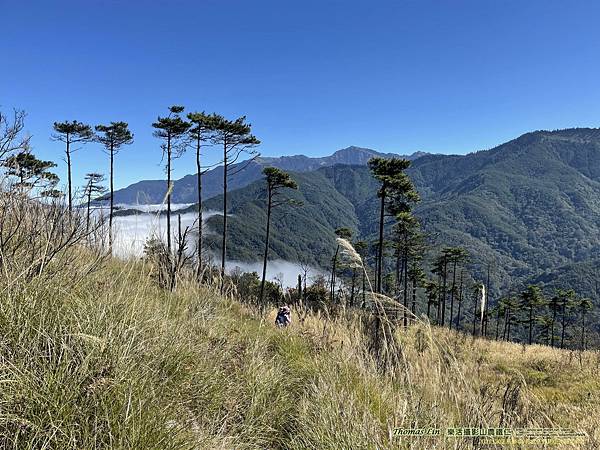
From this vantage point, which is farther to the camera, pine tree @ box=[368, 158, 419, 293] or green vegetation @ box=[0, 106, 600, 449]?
pine tree @ box=[368, 158, 419, 293]

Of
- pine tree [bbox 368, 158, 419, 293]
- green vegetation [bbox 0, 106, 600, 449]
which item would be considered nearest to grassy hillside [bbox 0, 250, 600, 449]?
green vegetation [bbox 0, 106, 600, 449]

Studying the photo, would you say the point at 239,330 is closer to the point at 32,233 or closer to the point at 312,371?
the point at 312,371

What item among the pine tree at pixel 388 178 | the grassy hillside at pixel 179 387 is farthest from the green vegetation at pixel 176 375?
the pine tree at pixel 388 178

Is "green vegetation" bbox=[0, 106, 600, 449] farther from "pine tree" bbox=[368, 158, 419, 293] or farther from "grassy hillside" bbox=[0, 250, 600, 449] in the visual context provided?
"pine tree" bbox=[368, 158, 419, 293]

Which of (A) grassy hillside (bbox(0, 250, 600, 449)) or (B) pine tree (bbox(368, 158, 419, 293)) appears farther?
(B) pine tree (bbox(368, 158, 419, 293))

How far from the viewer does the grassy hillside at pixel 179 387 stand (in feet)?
5.27

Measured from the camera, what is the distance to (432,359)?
8.96 ft

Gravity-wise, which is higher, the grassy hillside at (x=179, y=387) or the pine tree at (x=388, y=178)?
the pine tree at (x=388, y=178)

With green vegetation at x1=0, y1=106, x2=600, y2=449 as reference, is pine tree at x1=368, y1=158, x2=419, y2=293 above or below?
above

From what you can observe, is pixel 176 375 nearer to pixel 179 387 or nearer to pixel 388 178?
pixel 179 387

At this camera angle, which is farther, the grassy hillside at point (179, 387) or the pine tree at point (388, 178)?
the pine tree at point (388, 178)

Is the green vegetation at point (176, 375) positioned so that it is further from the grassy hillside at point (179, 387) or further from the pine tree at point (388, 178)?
the pine tree at point (388, 178)

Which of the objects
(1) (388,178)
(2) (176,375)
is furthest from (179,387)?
(1) (388,178)

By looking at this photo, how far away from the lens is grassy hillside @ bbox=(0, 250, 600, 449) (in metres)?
1.61
